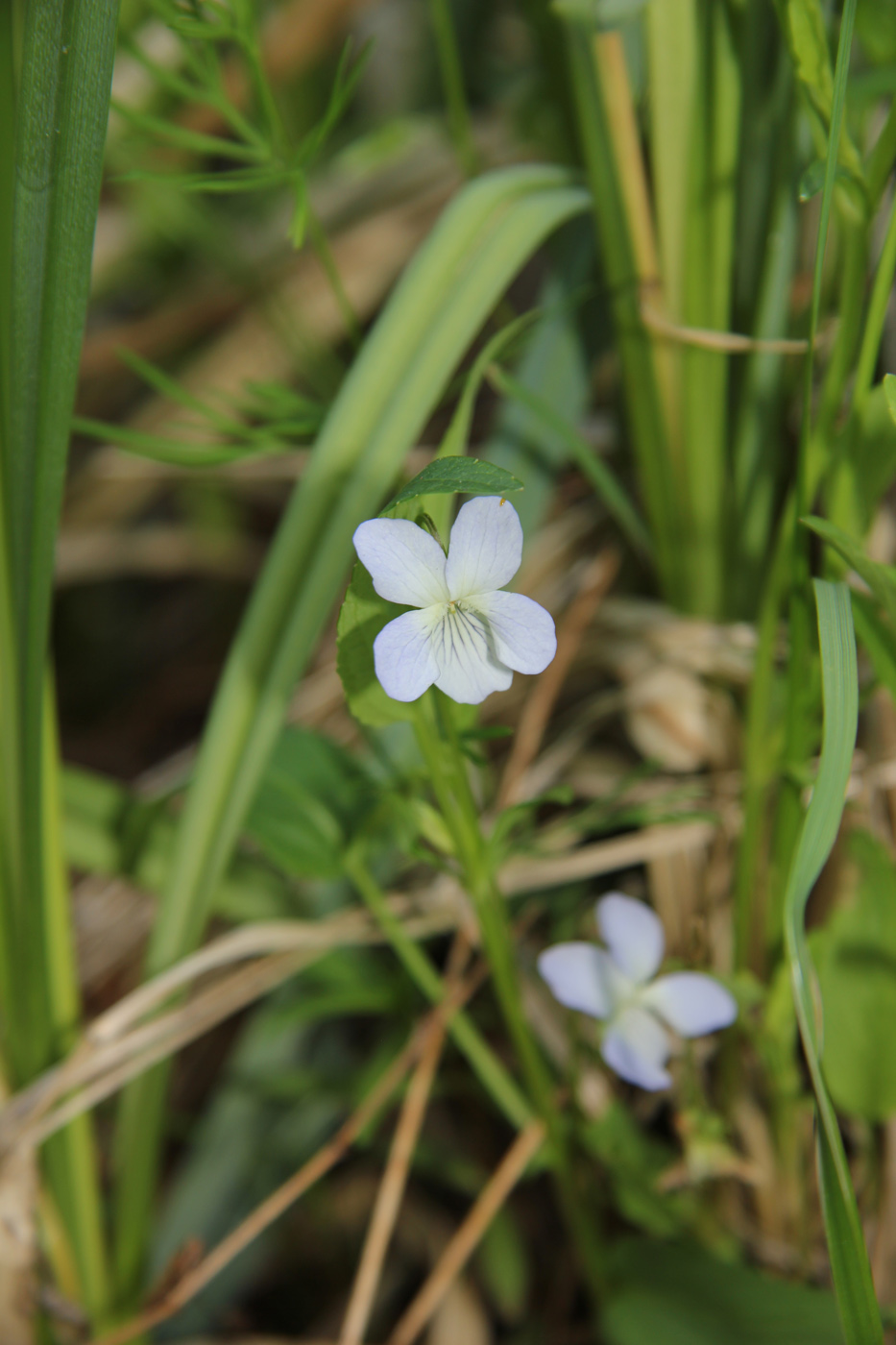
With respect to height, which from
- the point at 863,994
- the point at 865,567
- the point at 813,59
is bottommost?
the point at 863,994

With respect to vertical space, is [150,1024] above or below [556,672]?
below

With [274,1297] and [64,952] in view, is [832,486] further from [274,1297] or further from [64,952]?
[274,1297]

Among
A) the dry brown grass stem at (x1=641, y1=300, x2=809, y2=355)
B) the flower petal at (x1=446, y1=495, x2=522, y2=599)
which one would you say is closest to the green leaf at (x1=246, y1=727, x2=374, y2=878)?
the flower petal at (x1=446, y1=495, x2=522, y2=599)

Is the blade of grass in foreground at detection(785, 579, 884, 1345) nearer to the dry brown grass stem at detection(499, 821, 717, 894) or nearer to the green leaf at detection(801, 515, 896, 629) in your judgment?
the green leaf at detection(801, 515, 896, 629)

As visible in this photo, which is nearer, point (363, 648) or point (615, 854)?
point (363, 648)

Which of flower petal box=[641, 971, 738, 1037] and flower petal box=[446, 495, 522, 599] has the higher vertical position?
flower petal box=[446, 495, 522, 599]

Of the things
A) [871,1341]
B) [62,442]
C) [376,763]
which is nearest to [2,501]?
[62,442]

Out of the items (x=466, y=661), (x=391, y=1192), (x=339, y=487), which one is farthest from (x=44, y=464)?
(x=391, y=1192)

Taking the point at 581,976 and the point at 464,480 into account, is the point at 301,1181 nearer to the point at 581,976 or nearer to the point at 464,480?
the point at 581,976
